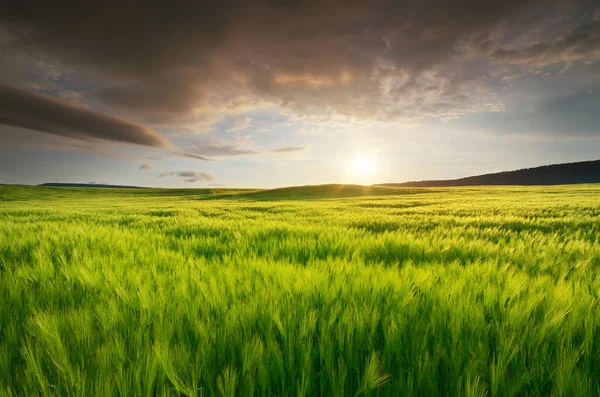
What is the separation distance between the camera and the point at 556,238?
3969 mm

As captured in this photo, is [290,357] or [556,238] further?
[556,238]

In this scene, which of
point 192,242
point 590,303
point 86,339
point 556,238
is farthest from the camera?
point 556,238

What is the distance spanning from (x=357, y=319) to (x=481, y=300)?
79 centimetres

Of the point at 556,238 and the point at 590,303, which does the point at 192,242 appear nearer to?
the point at 590,303

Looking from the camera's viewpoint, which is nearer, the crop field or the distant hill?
the crop field

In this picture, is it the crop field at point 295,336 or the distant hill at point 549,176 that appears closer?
the crop field at point 295,336

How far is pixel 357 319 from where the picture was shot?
109cm

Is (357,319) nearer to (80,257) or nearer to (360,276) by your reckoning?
(360,276)

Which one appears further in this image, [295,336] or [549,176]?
[549,176]

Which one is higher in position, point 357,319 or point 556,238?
point 357,319

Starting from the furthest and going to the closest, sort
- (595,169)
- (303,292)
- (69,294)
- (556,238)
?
(595,169) → (556,238) → (69,294) → (303,292)

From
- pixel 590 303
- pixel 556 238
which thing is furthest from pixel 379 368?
pixel 556 238

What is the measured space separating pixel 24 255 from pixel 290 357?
3216 mm

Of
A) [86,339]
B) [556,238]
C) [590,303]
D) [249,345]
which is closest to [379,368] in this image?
[249,345]
